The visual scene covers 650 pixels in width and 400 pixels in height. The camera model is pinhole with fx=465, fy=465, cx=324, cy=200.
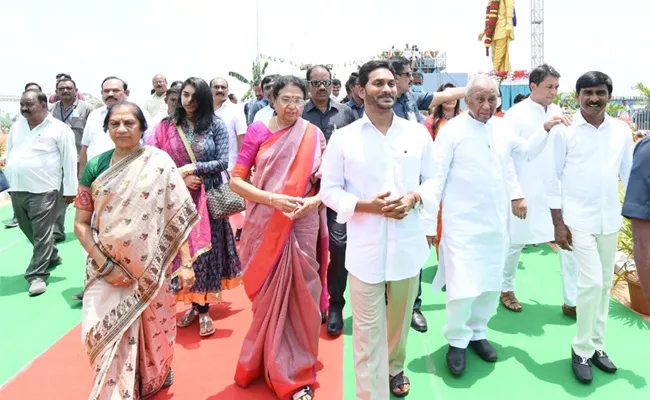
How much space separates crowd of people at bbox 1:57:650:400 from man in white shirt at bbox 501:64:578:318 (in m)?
0.04

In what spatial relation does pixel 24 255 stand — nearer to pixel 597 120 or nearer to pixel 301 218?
pixel 301 218

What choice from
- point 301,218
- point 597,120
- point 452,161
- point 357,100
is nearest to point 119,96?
point 357,100

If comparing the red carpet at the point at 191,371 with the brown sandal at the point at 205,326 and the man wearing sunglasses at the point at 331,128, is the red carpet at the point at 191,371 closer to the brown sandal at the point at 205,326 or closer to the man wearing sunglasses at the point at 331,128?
the brown sandal at the point at 205,326

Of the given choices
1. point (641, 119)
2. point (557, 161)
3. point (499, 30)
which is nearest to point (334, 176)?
point (557, 161)

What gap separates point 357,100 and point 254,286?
6.89ft

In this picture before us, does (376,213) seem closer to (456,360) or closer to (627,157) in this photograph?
(456,360)

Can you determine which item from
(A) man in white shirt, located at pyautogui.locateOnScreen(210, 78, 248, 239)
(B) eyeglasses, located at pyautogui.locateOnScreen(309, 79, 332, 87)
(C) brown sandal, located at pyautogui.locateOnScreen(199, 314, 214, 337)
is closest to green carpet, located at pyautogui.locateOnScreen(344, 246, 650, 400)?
(C) brown sandal, located at pyautogui.locateOnScreen(199, 314, 214, 337)

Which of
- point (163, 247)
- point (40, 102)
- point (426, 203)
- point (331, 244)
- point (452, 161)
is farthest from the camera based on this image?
point (40, 102)

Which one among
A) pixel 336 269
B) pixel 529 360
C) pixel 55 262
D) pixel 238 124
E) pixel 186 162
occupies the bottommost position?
pixel 529 360

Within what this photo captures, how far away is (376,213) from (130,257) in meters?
1.42

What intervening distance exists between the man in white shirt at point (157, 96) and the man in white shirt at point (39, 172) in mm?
2299

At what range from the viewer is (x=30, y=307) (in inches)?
183

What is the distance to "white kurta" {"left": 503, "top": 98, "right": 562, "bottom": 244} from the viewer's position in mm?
4480

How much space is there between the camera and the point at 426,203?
2654 mm
